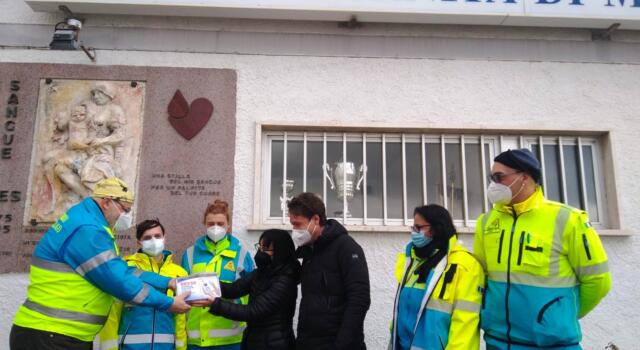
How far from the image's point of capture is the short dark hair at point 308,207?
285 centimetres

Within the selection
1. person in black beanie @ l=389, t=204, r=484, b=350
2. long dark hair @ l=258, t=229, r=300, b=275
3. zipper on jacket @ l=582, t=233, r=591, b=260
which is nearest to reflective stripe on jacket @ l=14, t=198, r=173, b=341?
long dark hair @ l=258, t=229, r=300, b=275

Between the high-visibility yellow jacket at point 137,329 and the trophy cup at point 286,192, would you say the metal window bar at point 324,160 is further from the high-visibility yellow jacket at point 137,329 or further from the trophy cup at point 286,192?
the high-visibility yellow jacket at point 137,329

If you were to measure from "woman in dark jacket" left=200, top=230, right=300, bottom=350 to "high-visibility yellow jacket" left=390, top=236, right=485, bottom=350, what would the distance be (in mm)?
670

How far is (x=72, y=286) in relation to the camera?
8.52 feet

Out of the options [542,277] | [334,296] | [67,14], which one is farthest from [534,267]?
[67,14]

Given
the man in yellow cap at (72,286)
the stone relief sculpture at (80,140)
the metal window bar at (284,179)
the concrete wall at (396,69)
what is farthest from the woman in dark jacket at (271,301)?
the stone relief sculpture at (80,140)

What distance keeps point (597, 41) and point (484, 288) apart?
3540 millimetres

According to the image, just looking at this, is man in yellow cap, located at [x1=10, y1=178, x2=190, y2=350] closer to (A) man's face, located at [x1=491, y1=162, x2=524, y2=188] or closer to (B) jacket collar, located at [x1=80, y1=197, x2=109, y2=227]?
(B) jacket collar, located at [x1=80, y1=197, x2=109, y2=227]

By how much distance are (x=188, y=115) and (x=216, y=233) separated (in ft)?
4.83

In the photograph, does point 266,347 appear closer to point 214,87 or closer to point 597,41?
point 214,87

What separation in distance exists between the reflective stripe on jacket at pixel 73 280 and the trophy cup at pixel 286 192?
193 centimetres

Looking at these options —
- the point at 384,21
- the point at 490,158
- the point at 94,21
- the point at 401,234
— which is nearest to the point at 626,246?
the point at 490,158

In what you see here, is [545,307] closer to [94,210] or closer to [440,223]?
[440,223]

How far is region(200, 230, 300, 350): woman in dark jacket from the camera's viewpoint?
2.72m
